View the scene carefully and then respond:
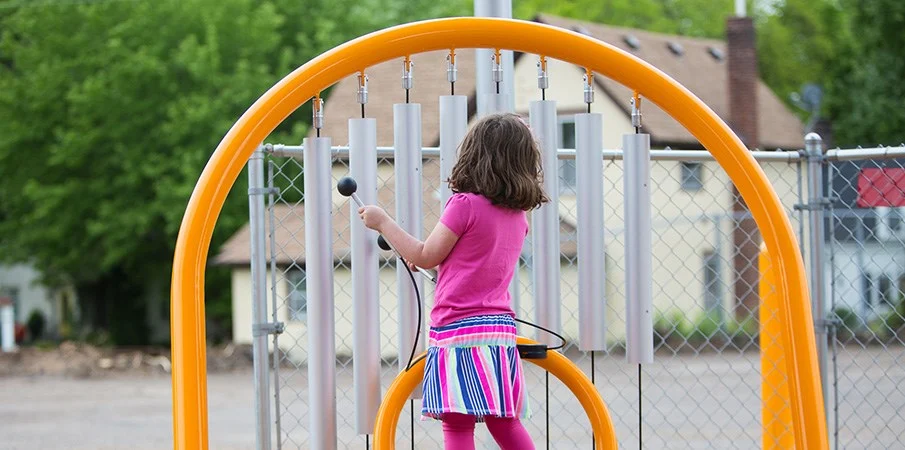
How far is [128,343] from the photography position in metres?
37.1

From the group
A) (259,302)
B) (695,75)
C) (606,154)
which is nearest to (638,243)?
(606,154)

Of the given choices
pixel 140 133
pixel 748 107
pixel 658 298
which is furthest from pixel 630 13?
pixel 658 298

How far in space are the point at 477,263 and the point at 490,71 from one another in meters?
1.16

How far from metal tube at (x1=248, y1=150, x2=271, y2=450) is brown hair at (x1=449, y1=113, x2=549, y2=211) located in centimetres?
105

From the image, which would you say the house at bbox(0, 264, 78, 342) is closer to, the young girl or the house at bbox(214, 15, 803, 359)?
the house at bbox(214, 15, 803, 359)

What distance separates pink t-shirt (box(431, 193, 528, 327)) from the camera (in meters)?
4.10

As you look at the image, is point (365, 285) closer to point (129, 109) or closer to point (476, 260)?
point (476, 260)

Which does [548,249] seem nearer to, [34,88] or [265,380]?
[265,380]

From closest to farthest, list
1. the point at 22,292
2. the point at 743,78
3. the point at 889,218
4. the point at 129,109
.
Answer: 1. the point at 889,218
2. the point at 743,78
3. the point at 129,109
4. the point at 22,292

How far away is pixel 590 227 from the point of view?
15.7 feet

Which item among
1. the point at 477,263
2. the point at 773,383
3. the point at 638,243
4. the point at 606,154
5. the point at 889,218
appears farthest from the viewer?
the point at 889,218

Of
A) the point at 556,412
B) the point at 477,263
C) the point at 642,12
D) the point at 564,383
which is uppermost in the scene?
the point at 642,12

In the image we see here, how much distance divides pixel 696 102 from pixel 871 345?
1962cm

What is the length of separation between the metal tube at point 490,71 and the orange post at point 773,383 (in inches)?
59.1
